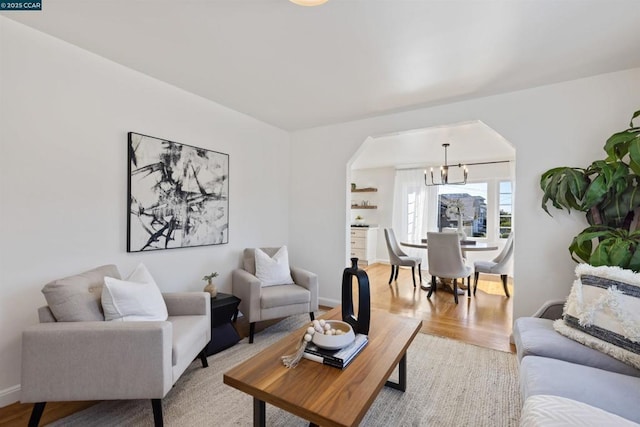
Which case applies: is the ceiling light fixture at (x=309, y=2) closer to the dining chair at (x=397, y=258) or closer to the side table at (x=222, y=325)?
the side table at (x=222, y=325)

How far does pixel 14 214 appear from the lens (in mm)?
1799

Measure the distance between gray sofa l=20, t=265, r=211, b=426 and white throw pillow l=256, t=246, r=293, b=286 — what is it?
55.3 inches

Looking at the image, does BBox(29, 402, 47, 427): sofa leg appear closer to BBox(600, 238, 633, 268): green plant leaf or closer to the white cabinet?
BBox(600, 238, 633, 268): green plant leaf

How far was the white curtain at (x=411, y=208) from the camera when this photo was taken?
6.38 m

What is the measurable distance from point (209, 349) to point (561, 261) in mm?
3138

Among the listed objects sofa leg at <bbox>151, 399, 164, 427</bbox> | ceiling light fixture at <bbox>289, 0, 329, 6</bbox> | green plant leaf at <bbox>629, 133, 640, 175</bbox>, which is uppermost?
ceiling light fixture at <bbox>289, 0, 329, 6</bbox>

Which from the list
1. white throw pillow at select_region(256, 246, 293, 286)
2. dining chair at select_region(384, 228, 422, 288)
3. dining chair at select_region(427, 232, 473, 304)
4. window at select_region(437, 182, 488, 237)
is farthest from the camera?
window at select_region(437, 182, 488, 237)

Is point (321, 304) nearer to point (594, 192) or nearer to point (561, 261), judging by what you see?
point (561, 261)

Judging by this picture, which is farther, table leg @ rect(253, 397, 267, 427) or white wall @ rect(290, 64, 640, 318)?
white wall @ rect(290, 64, 640, 318)

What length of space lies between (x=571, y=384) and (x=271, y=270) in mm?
2427

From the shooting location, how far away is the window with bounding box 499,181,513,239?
5590 millimetres

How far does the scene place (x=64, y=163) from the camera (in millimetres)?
2012

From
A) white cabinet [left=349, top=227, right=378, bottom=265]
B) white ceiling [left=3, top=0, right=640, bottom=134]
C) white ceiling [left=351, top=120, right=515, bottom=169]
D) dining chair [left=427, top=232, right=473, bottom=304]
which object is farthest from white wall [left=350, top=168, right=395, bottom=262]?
white ceiling [left=3, top=0, right=640, bottom=134]

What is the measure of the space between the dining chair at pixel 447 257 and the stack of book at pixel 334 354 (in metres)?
2.73
